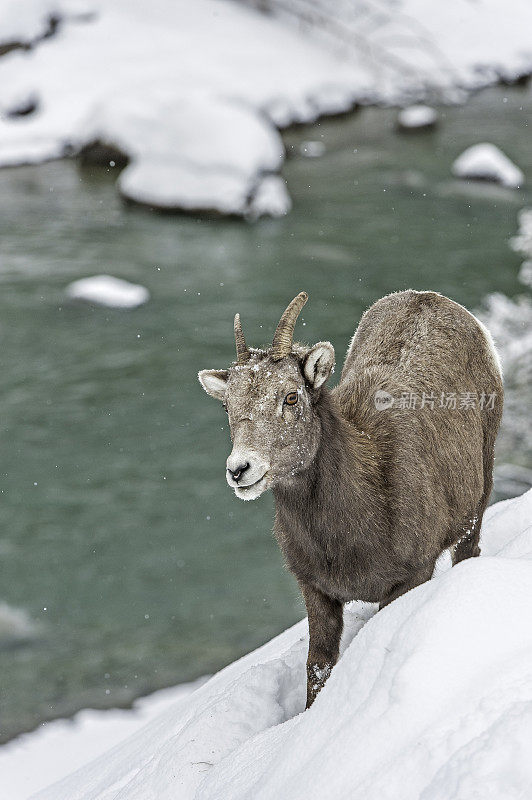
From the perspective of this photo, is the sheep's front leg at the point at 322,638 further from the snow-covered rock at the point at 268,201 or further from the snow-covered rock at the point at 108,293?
the snow-covered rock at the point at 268,201

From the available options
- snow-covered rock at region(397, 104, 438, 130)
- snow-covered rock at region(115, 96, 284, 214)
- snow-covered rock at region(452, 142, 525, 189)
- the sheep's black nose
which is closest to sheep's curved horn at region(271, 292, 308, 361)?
the sheep's black nose

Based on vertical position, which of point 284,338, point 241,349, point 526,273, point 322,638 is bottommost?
point 526,273

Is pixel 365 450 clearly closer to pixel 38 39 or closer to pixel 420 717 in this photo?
pixel 420 717

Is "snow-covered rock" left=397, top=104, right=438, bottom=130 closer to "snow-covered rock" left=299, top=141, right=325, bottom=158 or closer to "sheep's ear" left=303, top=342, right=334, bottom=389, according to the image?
"snow-covered rock" left=299, top=141, right=325, bottom=158

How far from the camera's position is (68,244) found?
19.3 m

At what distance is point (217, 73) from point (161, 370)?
15.3 m

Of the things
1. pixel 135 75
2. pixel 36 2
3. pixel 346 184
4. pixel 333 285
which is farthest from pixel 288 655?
pixel 36 2

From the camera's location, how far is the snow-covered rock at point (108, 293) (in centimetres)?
1712

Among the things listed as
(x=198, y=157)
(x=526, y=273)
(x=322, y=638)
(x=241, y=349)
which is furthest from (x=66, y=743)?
(x=198, y=157)

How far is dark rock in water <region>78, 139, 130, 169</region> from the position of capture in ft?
76.2

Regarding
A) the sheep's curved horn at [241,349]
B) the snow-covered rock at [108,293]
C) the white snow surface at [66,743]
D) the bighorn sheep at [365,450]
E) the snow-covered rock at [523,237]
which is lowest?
the snow-covered rock at [108,293]

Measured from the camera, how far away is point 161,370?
1518 centimetres

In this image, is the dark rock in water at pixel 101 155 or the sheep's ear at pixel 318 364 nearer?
the sheep's ear at pixel 318 364

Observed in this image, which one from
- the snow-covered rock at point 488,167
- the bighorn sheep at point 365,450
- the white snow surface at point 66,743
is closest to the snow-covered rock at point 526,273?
the snow-covered rock at point 488,167
